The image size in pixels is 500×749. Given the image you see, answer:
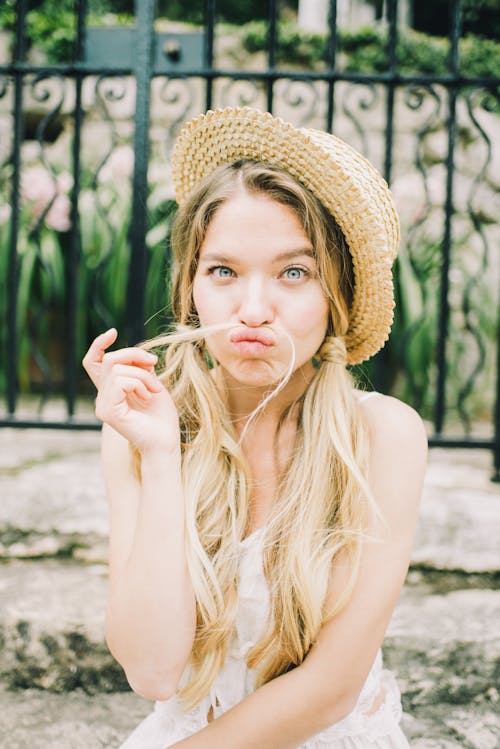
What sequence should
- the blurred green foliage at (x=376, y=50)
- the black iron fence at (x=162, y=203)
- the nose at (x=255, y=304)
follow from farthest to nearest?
the blurred green foliage at (x=376, y=50) → the black iron fence at (x=162, y=203) → the nose at (x=255, y=304)

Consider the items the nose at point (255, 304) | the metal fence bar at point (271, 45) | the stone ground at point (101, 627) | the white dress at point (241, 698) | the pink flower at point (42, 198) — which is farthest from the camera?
the pink flower at point (42, 198)

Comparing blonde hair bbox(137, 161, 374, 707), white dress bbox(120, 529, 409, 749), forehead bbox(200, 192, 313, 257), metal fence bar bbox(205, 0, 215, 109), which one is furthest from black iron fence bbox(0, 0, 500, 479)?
white dress bbox(120, 529, 409, 749)

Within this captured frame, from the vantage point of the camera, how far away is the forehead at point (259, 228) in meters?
1.25

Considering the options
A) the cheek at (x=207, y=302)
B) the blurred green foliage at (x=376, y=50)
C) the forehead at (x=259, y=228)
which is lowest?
the cheek at (x=207, y=302)

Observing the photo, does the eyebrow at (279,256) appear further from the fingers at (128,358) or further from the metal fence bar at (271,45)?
the metal fence bar at (271,45)

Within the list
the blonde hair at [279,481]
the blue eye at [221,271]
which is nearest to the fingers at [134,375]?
the blonde hair at [279,481]

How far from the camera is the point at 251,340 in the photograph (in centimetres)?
120

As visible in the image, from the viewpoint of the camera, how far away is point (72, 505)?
2227mm

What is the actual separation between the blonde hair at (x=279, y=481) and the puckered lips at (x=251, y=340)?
0.09 metres

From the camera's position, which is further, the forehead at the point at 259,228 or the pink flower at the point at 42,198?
the pink flower at the point at 42,198

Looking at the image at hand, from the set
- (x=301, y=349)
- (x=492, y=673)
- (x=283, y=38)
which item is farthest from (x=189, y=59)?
(x=283, y=38)

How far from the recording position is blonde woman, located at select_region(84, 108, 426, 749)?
123 cm

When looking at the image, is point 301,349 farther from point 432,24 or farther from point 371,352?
point 432,24

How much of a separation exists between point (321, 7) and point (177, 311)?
18.4ft
